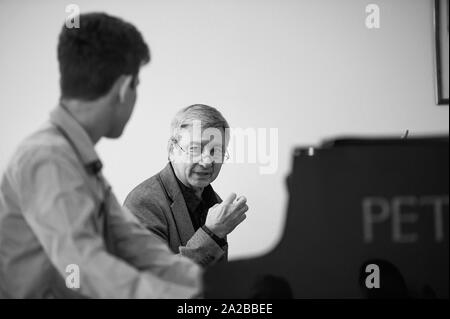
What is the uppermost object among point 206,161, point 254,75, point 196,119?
point 254,75

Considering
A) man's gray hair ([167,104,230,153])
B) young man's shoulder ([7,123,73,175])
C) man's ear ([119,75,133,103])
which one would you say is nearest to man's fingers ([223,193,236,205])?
man's gray hair ([167,104,230,153])

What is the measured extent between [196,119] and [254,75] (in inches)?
9.6

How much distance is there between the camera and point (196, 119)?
1777 mm

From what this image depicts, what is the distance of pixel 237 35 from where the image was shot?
182cm

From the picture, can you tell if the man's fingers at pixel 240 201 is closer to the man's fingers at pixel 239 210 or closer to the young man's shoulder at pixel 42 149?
the man's fingers at pixel 239 210

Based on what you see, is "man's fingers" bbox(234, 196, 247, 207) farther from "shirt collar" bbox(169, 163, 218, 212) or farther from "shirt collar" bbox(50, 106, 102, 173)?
"shirt collar" bbox(50, 106, 102, 173)

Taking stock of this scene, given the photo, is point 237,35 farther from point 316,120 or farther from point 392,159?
point 392,159

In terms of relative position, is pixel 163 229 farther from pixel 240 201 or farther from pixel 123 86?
pixel 123 86

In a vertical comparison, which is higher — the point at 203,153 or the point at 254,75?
the point at 254,75

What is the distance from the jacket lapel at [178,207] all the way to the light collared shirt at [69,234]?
0.46m

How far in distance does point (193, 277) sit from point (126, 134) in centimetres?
71

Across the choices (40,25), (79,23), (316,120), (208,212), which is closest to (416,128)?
(316,120)

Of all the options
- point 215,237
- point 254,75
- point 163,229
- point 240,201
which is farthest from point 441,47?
point 163,229
